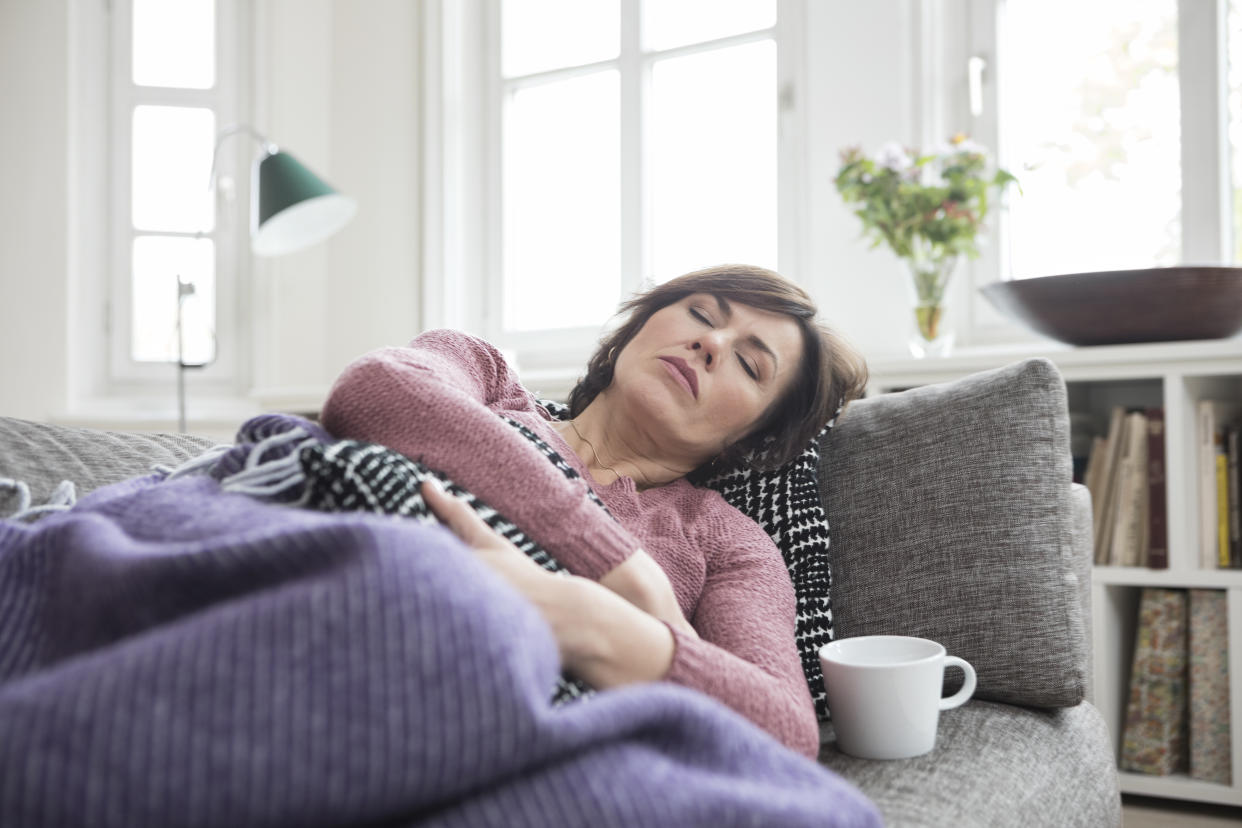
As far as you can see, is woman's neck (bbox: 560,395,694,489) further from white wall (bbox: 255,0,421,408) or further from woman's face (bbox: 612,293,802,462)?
white wall (bbox: 255,0,421,408)

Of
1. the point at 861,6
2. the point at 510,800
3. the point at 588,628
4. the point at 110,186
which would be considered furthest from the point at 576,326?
the point at 510,800

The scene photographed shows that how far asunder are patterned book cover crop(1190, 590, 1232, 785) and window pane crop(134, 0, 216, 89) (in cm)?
320

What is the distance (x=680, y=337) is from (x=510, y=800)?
2.64ft

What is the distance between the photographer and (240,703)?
18.7 inches

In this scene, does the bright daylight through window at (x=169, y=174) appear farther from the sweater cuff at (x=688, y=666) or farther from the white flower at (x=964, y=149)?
the sweater cuff at (x=688, y=666)

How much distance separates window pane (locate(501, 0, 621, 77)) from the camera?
3.23m

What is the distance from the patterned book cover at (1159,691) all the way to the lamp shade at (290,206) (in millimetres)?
2151

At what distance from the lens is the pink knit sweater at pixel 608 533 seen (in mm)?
836

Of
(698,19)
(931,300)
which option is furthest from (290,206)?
(931,300)

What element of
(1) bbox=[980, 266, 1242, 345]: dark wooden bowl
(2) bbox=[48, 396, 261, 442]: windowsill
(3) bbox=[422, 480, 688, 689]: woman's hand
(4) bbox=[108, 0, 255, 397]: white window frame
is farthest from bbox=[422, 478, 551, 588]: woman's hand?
(4) bbox=[108, 0, 255, 397]: white window frame

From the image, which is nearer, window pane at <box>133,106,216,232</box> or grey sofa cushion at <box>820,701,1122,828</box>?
grey sofa cushion at <box>820,701,1122,828</box>

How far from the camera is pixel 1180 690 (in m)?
1.93

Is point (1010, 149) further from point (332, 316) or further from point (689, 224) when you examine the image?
point (332, 316)

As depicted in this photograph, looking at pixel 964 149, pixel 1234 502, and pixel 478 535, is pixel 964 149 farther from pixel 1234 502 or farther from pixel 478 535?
pixel 478 535
